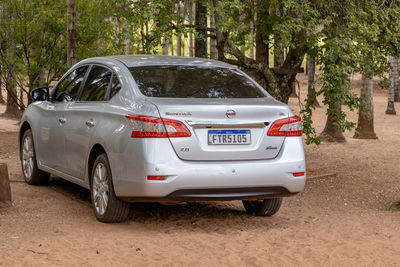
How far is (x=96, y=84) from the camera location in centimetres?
770

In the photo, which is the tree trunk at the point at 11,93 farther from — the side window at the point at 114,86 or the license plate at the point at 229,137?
the license plate at the point at 229,137

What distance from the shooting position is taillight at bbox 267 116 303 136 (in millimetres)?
6651

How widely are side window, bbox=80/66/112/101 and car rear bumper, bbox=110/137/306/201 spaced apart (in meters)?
1.04

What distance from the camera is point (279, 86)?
12.1m

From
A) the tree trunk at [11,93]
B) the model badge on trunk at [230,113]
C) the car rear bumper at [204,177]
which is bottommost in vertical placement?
the tree trunk at [11,93]

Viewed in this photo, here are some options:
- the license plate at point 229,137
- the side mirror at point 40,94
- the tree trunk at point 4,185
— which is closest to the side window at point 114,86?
the license plate at point 229,137

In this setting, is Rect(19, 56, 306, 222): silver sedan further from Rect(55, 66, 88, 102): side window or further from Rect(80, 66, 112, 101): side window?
Rect(55, 66, 88, 102): side window

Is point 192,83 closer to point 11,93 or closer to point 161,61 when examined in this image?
point 161,61

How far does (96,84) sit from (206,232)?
219 cm

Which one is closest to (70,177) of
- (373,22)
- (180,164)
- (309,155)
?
(180,164)

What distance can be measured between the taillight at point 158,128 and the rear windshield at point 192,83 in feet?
1.78

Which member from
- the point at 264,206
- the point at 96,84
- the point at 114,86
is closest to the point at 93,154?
the point at 114,86

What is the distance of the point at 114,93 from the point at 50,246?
76.3 inches

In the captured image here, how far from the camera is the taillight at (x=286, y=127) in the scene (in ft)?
21.8
